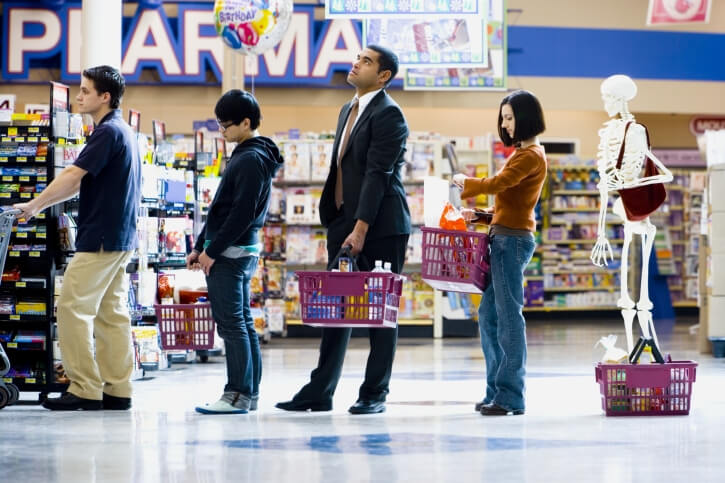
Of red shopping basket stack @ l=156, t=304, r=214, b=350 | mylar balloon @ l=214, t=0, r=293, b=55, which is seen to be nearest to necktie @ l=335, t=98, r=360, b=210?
red shopping basket stack @ l=156, t=304, r=214, b=350

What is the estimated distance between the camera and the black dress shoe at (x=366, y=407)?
218 inches

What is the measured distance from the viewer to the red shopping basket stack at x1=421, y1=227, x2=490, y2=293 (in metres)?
5.27

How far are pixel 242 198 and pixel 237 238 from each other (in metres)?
0.19

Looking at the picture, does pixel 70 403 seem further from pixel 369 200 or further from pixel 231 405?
pixel 369 200

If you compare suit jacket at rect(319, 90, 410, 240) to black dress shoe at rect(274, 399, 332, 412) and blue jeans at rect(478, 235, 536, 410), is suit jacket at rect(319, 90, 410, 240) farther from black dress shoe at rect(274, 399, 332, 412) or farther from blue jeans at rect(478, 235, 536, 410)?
black dress shoe at rect(274, 399, 332, 412)

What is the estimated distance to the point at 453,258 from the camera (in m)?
5.32

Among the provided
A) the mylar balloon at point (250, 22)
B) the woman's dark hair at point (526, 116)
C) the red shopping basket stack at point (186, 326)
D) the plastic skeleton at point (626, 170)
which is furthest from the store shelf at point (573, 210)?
the red shopping basket stack at point (186, 326)

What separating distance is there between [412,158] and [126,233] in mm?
6701

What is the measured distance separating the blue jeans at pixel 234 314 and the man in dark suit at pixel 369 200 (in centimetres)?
36

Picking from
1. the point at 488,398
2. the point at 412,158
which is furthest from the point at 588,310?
the point at 488,398

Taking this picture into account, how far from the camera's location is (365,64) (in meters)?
5.46

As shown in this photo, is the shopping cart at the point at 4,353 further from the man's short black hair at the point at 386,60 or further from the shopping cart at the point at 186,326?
the man's short black hair at the point at 386,60

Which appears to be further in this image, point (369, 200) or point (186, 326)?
point (186, 326)

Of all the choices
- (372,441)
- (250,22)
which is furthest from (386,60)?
(250,22)
